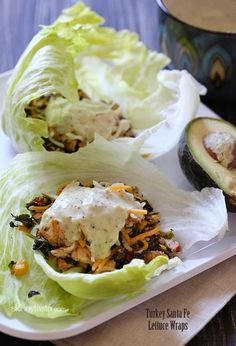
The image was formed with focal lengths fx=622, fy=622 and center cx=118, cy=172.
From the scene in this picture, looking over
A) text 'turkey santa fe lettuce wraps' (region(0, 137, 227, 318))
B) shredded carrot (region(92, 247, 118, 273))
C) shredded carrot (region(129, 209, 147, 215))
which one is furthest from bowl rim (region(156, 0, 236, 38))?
shredded carrot (region(92, 247, 118, 273))

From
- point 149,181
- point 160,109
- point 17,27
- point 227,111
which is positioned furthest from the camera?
point 17,27

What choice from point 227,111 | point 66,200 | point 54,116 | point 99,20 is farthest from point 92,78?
point 66,200

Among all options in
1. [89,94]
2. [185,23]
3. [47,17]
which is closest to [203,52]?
[185,23]

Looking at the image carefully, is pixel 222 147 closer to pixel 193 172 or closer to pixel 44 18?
pixel 193 172

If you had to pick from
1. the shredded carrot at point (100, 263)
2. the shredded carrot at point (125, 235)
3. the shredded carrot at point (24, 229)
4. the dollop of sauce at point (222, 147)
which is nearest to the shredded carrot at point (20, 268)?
the shredded carrot at point (24, 229)

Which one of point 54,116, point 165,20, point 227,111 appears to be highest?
point 165,20

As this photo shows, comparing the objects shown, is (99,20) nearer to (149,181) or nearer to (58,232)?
(149,181)

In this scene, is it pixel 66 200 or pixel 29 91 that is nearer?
pixel 66 200
